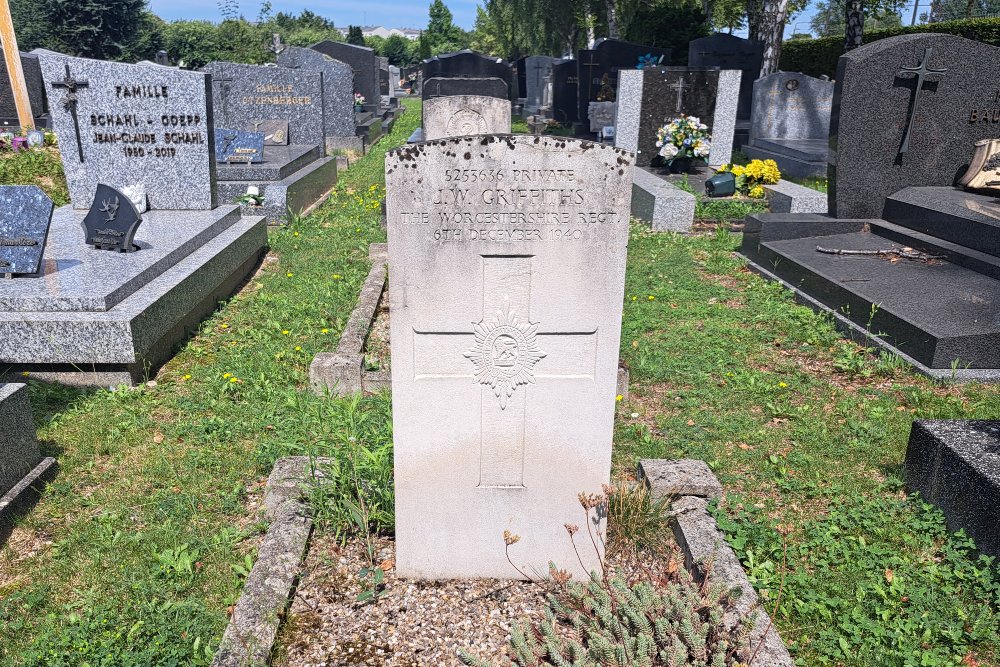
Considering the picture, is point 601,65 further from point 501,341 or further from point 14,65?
point 501,341

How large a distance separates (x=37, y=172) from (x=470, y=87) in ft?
24.9

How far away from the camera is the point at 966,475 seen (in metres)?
2.91

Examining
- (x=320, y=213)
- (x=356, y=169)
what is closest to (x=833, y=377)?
(x=320, y=213)

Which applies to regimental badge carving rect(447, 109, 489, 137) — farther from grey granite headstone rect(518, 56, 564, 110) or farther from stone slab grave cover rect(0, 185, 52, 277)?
grey granite headstone rect(518, 56, 564, 110)

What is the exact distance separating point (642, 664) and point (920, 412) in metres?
2.87

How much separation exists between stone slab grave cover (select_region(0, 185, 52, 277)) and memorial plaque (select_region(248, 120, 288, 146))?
6815 millimetres

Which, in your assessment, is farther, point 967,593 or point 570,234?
point 967,593

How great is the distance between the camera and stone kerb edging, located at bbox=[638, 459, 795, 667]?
2178 millimetres

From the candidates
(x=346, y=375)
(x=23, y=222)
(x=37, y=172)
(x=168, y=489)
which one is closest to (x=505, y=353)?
(x=168, y=489)

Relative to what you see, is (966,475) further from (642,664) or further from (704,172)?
(704,172)

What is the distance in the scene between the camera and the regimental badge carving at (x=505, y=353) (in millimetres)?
2398

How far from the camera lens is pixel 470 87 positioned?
14289 mm

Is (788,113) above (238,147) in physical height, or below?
above

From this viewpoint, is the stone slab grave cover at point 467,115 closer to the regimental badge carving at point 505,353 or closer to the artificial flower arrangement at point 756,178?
the artificial flower arrangement at point 756,178
